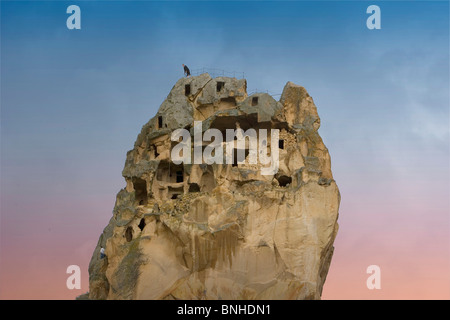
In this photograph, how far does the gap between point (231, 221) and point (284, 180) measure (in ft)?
16.7

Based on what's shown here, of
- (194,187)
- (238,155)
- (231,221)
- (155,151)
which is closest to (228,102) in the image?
(238,155)

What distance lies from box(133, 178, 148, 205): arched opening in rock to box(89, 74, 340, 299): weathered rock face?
0.23 ft

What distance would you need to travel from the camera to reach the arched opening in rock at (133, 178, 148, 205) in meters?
53.0

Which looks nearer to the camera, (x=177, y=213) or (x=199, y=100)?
(x=177, y=213)

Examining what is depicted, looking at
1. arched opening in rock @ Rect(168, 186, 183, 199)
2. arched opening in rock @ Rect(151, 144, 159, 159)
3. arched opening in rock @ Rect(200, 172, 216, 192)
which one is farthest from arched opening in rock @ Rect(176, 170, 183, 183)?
arched opening in rock @ Rect(200, 172, 216, 192)

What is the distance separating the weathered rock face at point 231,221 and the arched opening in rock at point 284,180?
0.22 ft

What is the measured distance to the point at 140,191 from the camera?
176 feet

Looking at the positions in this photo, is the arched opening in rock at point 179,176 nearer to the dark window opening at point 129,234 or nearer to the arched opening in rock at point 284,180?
the dark window opening at point 129,234

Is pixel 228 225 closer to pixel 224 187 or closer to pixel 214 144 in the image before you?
pixel 224 187
